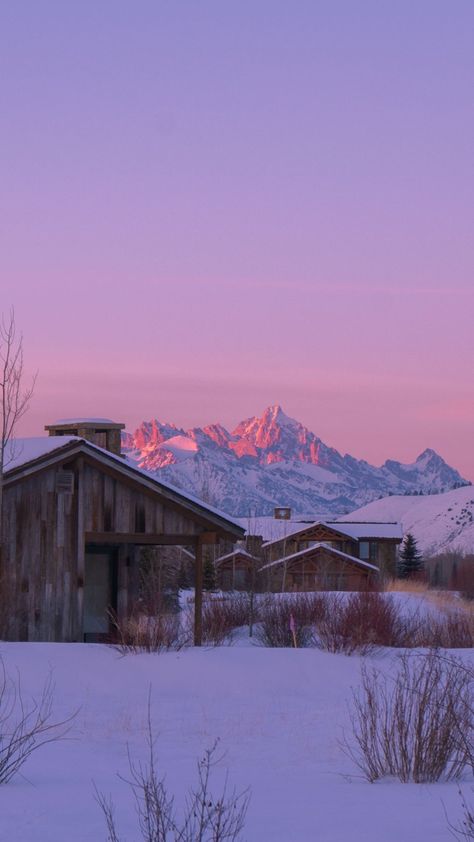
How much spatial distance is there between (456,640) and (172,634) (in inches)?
319

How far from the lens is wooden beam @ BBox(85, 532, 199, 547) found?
78.0 ft

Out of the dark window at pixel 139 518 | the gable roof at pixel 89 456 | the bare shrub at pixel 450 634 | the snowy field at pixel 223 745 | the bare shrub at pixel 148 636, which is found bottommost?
the snowy field at pixel 223 745

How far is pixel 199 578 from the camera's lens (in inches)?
973

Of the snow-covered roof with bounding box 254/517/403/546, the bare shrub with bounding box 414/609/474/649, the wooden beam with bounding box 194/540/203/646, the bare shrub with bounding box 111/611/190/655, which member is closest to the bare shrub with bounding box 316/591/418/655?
the bare shrub with bounding box 414/609/474/649

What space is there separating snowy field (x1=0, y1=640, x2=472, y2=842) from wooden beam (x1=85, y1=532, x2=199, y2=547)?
258 centimetres

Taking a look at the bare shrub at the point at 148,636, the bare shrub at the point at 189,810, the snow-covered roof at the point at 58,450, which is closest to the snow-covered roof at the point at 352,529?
the snow-covered roof at the point at 58,450

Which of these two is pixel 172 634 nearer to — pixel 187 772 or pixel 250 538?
pixel 187 772

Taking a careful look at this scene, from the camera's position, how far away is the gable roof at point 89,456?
888 inches

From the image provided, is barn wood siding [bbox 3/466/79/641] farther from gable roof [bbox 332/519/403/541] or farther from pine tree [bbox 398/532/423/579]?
pine tree [bbox 398/532/423/579]

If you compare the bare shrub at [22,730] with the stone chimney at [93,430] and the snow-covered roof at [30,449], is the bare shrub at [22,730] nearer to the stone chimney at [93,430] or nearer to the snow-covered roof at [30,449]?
the snow-covered roof at [30,449]

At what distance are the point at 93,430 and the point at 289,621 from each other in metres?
6.87

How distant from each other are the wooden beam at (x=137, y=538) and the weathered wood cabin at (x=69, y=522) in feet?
0.06

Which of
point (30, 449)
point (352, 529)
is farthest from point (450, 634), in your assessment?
point (352, 529)

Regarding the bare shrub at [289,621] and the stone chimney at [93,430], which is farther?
the stone chimney at [93,430]
